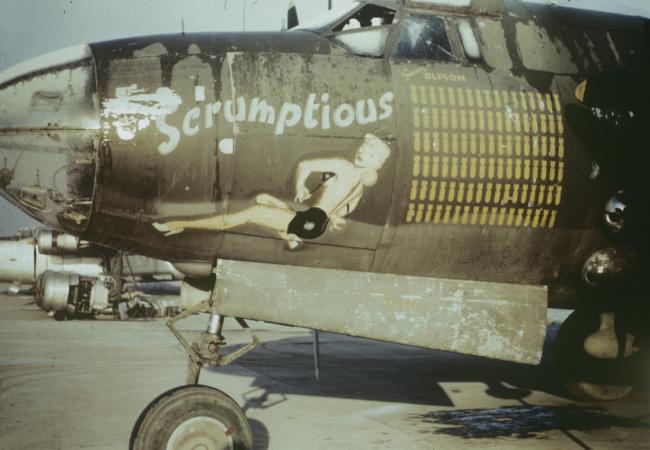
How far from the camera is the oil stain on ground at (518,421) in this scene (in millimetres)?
7848

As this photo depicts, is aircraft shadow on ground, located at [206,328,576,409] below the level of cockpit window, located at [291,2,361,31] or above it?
below

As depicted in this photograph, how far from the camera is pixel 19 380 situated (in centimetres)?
1033

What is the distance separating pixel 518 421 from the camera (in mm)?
8406

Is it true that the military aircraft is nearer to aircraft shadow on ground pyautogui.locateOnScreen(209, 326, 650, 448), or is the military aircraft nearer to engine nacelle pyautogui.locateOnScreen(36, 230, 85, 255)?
aircraft shadow on ground pyautogui.locateOnScreen(209, 326, 650, 448)

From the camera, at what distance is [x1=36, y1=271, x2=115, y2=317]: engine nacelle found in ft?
64.7

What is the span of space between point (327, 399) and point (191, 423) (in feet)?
13.3

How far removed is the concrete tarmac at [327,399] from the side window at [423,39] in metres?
3.42

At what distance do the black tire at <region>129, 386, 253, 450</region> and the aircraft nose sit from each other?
4.62 feet

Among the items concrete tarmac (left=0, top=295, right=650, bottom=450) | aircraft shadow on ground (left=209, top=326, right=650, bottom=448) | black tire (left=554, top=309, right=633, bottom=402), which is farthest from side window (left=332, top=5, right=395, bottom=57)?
black tire (left=554, top=309, right=633, bottom=402)

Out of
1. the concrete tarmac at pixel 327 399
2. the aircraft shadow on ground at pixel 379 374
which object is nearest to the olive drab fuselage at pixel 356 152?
the concrete tarmac at pixel 327 399

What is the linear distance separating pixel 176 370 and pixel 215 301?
595 centimetres

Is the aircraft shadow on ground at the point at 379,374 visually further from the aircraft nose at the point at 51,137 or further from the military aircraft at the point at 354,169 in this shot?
the aircraft nose at the point at 51,137

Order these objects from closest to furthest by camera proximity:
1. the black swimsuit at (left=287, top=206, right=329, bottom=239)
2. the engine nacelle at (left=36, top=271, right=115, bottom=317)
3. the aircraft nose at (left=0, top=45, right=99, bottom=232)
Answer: the aircraft nose at (left=0, top=45, right=99, bottom=232) → the black swimsuit at (left=287, top=206, right=329, bottom=239) → the engine nacelle at (left=36, top=271, right=115, bottom=317)

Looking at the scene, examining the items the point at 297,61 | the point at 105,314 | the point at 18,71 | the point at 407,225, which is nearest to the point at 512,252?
the point at 407,225
